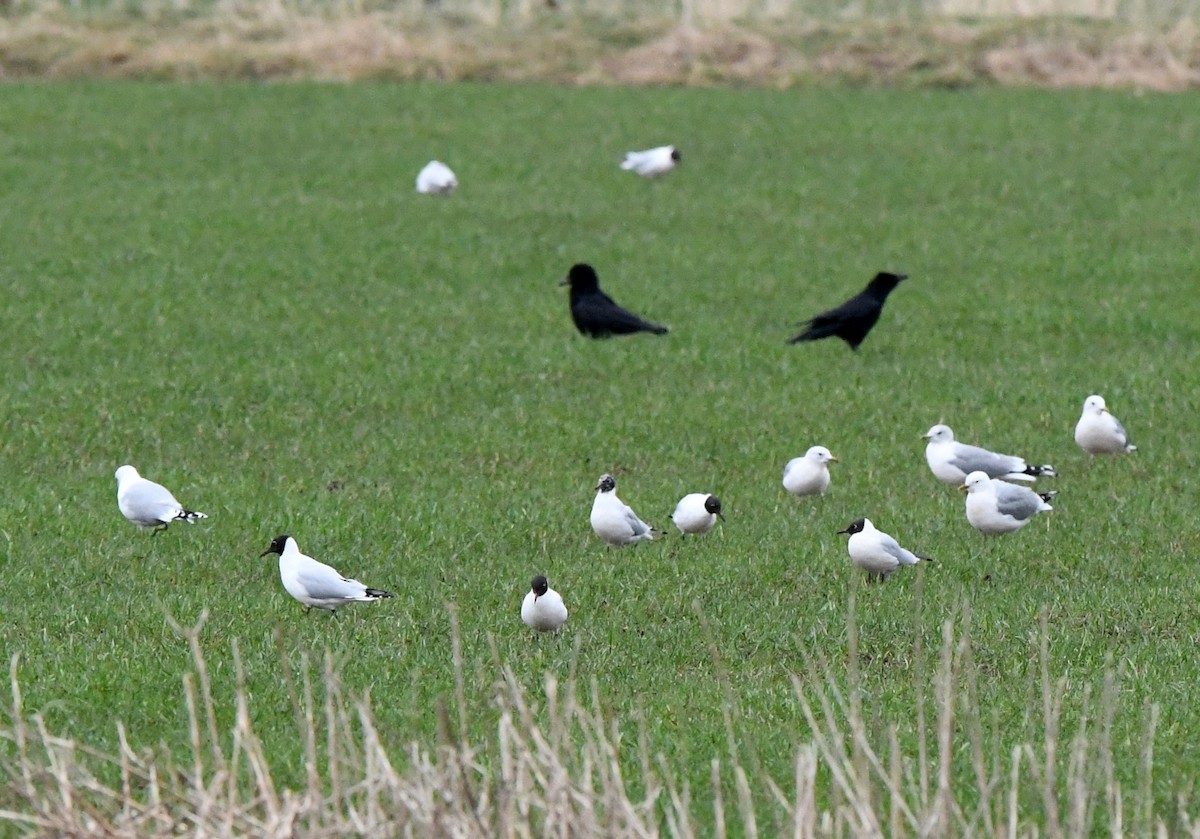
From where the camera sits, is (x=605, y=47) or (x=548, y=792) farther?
(x=605, y=47)

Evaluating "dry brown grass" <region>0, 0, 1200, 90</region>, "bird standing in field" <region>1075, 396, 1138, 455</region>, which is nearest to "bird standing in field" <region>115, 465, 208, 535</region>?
"bird standing in field" <region>1075, 396, 1138, 455</region>

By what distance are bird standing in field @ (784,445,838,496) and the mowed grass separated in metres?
0.22

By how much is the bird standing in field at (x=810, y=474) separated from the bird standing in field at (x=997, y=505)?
113 centimetres

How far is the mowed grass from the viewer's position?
8414 mm

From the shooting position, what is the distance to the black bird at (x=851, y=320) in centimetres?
1689

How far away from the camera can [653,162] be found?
2662 cm

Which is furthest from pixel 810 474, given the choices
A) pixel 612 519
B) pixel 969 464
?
pixel 612 519

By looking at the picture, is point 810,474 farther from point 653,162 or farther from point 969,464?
point 653,162

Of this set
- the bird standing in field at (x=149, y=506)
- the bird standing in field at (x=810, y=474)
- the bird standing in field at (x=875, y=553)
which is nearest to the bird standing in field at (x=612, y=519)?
the bird standing in field at (x=875, y=553)

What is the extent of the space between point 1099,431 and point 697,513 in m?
3.53

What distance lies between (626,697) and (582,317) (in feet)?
32.6

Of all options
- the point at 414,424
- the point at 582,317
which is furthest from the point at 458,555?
the point at 582,317

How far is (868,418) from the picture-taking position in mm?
14375

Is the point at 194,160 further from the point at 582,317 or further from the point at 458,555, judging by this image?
the point at 458,555
